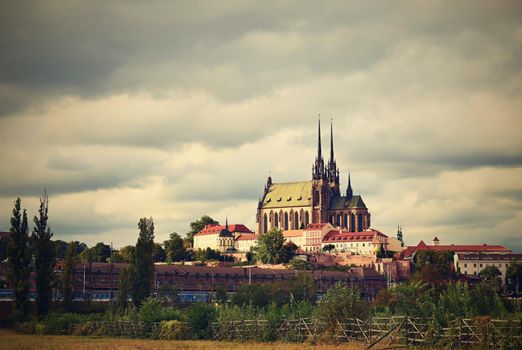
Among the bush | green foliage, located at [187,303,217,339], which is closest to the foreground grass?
the bush

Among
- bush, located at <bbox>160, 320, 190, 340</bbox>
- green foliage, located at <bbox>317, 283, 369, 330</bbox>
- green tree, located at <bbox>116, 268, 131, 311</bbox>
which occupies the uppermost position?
green tree, located at <bbox>116, 268, 131, 311</bbox>

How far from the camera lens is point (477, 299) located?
79.5 m

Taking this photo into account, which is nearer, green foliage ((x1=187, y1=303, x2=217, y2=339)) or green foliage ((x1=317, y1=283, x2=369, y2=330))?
green foliage ((x1=317, y1=283, x2=369, y2=330))

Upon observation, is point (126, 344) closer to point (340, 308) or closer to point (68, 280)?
point (340, 308)

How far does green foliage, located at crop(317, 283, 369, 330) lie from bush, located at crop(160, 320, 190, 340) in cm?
1242

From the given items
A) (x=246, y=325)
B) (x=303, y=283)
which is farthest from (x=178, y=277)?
(x=246, y=325)

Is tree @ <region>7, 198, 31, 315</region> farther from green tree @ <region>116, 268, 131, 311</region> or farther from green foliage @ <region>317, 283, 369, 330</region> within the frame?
green foliage @ <region>317, 283, 369, 330</region>

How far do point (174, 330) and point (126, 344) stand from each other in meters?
8.77

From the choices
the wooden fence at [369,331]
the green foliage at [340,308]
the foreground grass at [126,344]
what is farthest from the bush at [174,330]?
the green foliage at [340,308]

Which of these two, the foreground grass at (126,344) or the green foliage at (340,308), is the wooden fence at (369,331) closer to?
the green foliage at (340,308)

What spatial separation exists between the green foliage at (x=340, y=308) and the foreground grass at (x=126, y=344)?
4.14 meters

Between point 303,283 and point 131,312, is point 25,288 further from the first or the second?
point 303,283

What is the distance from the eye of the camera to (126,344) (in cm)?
7075

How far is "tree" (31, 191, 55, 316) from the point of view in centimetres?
9754
